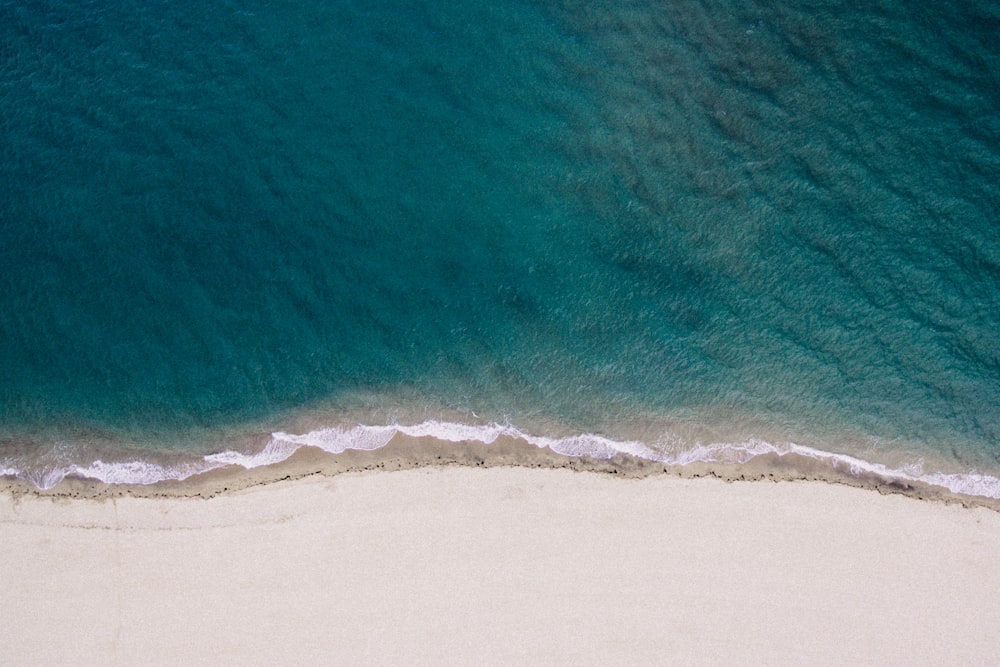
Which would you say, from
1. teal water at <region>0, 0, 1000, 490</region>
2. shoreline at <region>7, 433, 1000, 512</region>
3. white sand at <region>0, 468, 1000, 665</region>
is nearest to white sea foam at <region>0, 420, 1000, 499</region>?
shoreline at <region>7, 433, 1000, 512</region>

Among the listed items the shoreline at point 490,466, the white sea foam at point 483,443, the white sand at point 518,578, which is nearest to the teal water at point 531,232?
the white sea foam at point 483,443

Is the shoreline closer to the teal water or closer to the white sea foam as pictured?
the white sea foam

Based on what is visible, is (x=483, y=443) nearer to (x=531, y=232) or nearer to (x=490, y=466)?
(x=490, y=466)

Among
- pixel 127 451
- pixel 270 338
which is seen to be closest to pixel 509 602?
pixel 270 338

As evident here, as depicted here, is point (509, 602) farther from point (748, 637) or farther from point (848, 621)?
point (848, 621)

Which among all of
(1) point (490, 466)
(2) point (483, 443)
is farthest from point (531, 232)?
(1) point (490, 466)

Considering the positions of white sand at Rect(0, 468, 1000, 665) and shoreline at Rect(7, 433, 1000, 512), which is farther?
shoreline at Rect(7, 433, 1000, 512)

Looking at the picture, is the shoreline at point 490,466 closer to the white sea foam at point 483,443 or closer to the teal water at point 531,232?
A: the white sea foam at point 483,443
